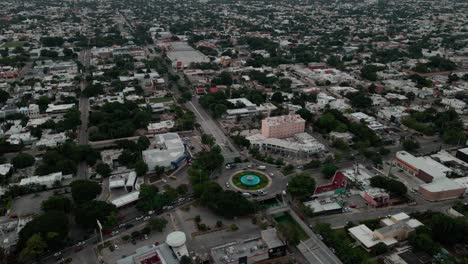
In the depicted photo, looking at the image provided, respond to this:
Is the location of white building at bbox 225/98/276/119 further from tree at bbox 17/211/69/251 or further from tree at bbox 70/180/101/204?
tree at bbox 17/211/69/251

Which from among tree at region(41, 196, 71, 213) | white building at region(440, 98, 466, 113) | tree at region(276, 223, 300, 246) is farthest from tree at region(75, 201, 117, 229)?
white building at region(440, 98, 466, 113)

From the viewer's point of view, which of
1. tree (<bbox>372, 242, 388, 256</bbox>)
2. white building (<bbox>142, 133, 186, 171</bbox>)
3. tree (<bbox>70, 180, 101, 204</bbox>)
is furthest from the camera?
white building (<bbox>142, 133, 186, 171</bbox>)

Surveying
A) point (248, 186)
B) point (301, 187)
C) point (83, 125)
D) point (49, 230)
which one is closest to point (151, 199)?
point (49, 230)

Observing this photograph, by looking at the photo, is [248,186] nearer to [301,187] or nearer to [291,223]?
[301,187]

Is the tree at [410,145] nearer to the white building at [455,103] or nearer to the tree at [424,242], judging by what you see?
the tree at [424,242]

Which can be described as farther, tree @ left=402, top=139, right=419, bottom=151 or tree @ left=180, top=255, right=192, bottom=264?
tree @ left=402, top=139, right=419, bottom=151

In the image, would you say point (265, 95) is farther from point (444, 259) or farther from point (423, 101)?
point (444, 259)

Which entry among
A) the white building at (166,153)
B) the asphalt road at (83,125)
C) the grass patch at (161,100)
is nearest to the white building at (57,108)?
the asphalt road at (83,125)
